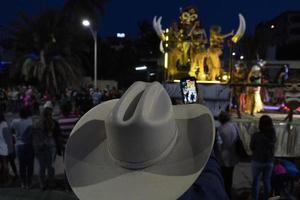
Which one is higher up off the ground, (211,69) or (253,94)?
(211,69)

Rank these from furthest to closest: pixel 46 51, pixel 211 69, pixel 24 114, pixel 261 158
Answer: pixel 46 51, pixel 211 69, pixel 24 114, pixel 261 158

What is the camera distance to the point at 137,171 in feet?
5.73

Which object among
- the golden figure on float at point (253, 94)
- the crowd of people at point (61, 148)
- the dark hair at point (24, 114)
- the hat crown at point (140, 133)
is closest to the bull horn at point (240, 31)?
the golden figure on float at point (253, 94)

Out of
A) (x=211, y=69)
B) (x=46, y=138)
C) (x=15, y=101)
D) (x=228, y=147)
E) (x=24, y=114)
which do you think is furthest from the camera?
(x=15, y=101)

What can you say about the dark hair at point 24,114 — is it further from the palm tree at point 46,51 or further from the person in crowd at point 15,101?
the palm tree at point 46,51

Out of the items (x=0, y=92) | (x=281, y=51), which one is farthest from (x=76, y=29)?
(x=281, y=51)

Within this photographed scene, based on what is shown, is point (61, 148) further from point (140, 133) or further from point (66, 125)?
point (140, 133)

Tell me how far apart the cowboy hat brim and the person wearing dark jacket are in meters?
4.38

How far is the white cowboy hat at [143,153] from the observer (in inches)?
66.3

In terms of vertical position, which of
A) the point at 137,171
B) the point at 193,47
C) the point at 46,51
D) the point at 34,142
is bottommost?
the point at 34,142

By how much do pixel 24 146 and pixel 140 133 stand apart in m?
6.12

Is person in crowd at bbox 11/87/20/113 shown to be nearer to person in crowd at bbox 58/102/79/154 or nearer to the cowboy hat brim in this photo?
person in crowd at bbox 58/102/79/154

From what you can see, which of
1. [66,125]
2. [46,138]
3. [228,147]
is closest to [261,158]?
[228,147]

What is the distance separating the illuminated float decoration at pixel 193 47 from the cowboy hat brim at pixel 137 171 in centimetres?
1364
